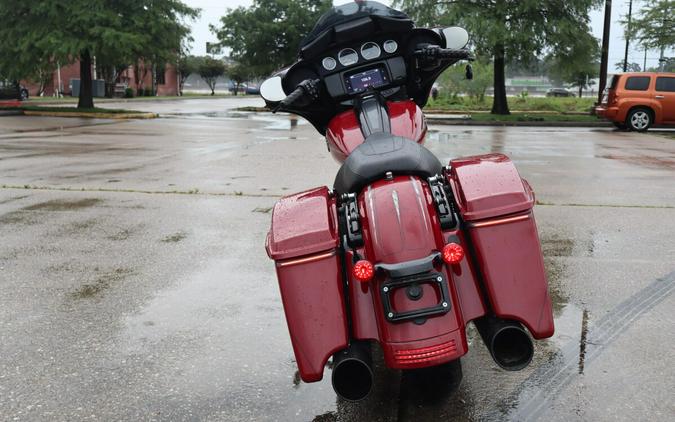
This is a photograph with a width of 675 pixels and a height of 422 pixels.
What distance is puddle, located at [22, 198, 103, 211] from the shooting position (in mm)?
6727

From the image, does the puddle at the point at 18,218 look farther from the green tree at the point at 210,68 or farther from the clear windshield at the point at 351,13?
the green tree at the point at 210,68

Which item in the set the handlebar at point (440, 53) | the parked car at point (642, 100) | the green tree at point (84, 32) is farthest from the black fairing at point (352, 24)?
the green tree at point (84, 32)

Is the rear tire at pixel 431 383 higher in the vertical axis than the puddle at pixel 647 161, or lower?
lower

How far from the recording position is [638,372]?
296 centimetres

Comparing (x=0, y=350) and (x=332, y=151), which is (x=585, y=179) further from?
(x=0, y=350)

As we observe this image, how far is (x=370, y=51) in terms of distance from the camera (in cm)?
333

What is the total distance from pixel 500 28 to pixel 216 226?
19.9m

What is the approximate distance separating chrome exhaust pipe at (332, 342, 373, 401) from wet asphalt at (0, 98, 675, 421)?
0.47 meters

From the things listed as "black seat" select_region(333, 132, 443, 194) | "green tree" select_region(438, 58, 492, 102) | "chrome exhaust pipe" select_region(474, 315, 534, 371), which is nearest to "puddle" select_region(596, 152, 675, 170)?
"black seat" select_region(333, 132, 443, 194)

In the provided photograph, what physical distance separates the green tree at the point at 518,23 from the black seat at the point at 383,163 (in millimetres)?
22267

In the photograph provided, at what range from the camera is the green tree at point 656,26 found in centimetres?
2700

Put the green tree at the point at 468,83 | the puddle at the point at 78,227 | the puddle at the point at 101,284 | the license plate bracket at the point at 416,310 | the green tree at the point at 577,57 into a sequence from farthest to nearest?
the green tree at the point at 468,83
the green tree at the point at 577,57
the puddle at the point at 78,227
the puddle at the point at 101,284
the license plate bracket at the point at 416,310

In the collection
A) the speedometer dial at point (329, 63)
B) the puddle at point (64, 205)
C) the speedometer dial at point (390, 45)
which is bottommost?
the puddle at point (64, 205)

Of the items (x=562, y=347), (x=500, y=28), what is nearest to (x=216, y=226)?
(x=562, y=347)
